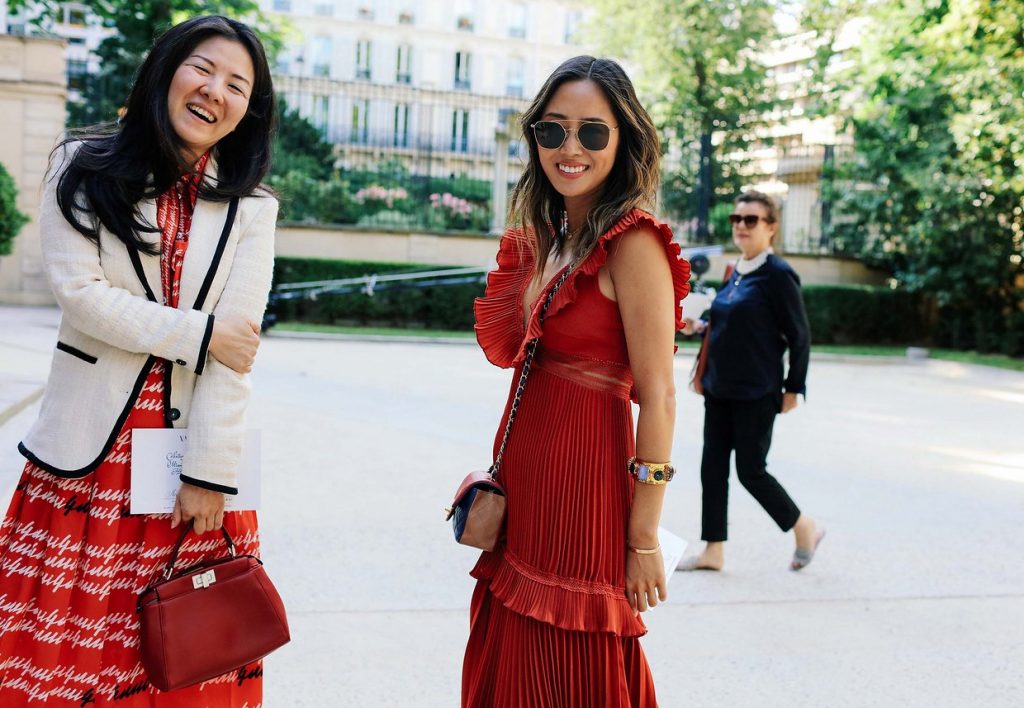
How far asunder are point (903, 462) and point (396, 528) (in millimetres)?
4386

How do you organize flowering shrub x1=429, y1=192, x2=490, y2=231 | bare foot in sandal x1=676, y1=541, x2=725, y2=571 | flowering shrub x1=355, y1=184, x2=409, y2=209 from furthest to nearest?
flowering shrub x1=429, y1=192, x2=490, y2=231, flowering shrub x1=355, y1=184, x2=409, y2=209, bare foot in sandal x1=676, y1=541, x2=725, y2=571

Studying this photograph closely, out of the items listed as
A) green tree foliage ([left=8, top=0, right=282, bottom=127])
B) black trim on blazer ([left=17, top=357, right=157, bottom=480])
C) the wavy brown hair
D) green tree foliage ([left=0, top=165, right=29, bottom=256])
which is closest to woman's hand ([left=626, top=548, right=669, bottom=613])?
the wavy brown hair

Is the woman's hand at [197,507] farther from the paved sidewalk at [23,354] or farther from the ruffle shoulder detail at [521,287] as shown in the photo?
the paved sidewalk at [23,354]

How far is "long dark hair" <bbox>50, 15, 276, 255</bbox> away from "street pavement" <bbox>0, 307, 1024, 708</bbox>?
1670 millimetres

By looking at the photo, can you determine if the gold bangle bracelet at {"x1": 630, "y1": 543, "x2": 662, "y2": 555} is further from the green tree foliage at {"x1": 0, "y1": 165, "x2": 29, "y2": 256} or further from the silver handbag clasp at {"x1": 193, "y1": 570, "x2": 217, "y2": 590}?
the green tree foliage at {"x1": 0, "y1": 165, "x2": 29, "y2": 256}

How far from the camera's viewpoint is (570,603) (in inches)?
82.6

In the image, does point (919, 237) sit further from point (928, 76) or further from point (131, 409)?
point (131, 409)

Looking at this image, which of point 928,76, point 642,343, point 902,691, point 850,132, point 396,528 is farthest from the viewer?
point 850,132

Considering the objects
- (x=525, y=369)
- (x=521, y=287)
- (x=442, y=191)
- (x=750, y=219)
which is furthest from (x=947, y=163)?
(x=525, y=369)

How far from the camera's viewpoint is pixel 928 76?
1842 centimetres

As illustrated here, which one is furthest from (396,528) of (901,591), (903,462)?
(903,462)

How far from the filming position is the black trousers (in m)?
4.46

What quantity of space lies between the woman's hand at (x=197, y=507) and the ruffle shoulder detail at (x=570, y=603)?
665mm

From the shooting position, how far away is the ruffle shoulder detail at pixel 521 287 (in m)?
2.07
